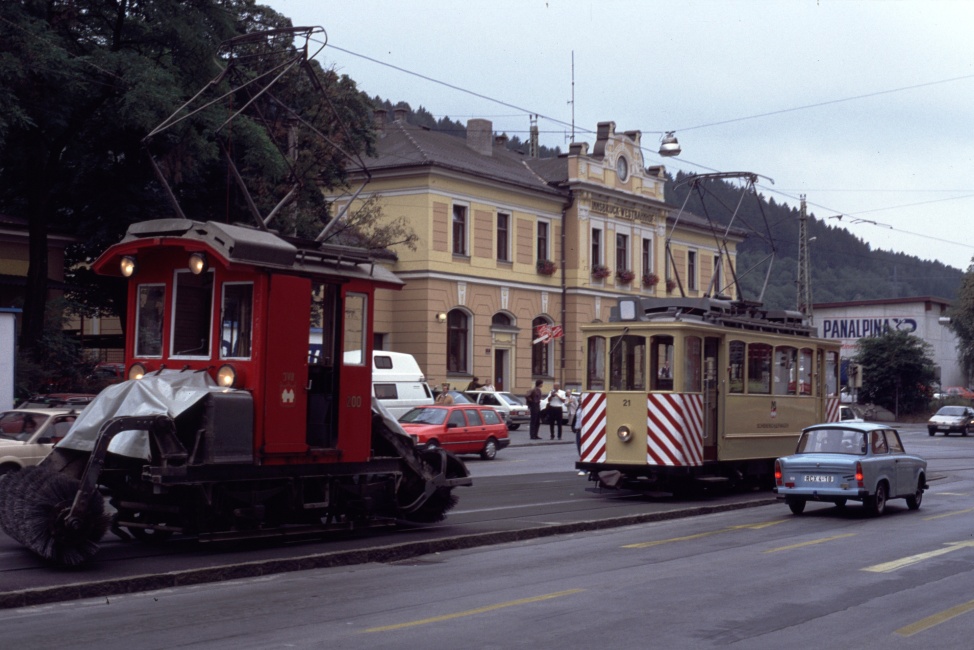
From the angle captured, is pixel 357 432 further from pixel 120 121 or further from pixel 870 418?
pixel 870 418

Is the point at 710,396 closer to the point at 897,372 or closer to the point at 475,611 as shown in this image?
the point at 475,611

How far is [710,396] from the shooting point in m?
22.1

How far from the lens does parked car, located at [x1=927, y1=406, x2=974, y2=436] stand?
58.7 meters

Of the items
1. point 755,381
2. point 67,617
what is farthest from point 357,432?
point 755,381

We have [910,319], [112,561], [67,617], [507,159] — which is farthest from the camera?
[910,319]

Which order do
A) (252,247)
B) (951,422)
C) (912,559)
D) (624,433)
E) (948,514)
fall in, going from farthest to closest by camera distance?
Answer: (951,422) → (624,433) → (948,514) → (912,559) → (252,247)

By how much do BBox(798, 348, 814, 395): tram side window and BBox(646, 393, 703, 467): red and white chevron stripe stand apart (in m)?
4.67

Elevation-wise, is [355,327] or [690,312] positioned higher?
[690,312]

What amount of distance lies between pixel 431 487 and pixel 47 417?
22.7 ft

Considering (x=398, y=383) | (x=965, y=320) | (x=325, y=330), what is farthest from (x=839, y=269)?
(x=325, y=330)

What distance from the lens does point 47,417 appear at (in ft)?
61.8

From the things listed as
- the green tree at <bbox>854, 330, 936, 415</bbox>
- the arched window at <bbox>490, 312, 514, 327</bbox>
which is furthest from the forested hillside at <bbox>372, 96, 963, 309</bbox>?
the arched window at <bbox>490, 312, 514, 327</bbox>

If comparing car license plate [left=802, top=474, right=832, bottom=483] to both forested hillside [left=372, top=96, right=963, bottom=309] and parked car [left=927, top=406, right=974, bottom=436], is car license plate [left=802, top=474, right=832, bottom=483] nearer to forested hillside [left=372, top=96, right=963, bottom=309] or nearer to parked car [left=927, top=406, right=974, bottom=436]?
parked car [left=927, top=406, right=974, bottom=436]

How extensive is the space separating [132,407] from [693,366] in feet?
38.3
